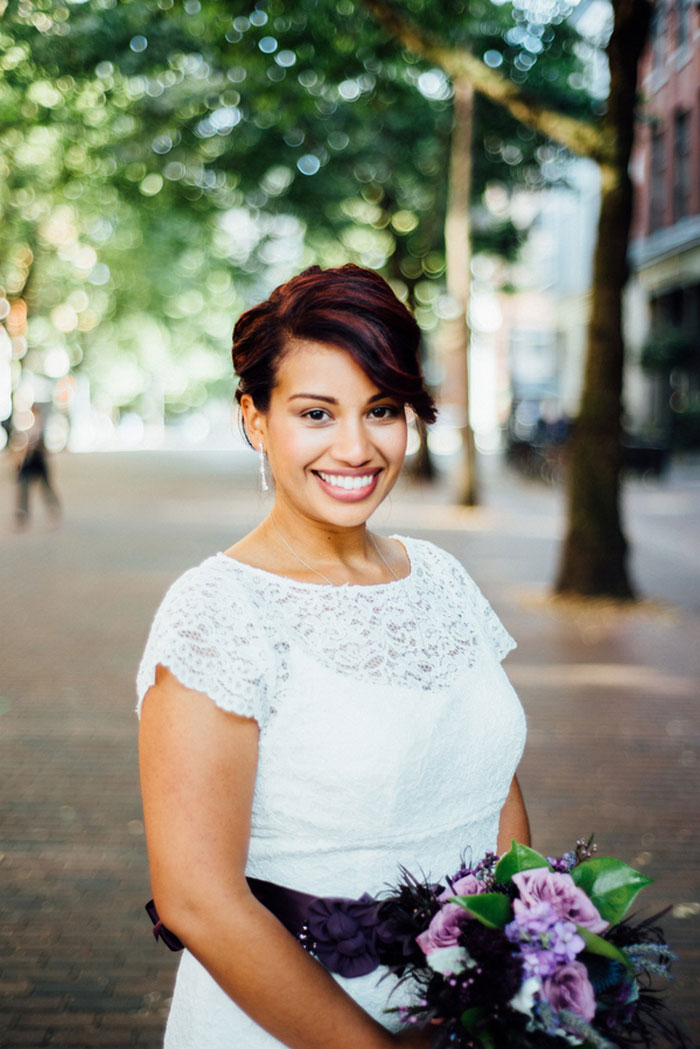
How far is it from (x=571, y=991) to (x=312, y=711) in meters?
0.54

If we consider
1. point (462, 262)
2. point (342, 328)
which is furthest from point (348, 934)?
point (462, 262)

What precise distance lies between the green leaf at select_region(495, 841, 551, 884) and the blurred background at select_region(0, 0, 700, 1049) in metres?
1.05

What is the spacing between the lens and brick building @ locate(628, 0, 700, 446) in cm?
2981

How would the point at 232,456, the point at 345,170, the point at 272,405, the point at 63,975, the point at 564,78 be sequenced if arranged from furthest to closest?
the point at 232,456 → the point at 345,170 → the point at 564,78 → the point at 63,975 → the point at 272,405

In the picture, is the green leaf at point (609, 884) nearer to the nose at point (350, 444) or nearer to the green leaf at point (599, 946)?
the green leaf at point (599, 946)

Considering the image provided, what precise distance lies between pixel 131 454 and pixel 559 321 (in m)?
18.7

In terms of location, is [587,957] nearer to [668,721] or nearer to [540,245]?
[668,721]

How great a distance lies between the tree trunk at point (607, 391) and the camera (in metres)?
10.2

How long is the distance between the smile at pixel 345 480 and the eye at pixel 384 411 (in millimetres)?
104

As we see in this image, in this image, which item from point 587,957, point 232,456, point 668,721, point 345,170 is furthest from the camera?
point 232,456

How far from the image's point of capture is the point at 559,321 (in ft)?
154

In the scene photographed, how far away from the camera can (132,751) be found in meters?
6.17

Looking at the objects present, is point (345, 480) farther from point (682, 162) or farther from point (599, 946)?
point (682, 162)

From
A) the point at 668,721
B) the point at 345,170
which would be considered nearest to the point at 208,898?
the point at 668,721
